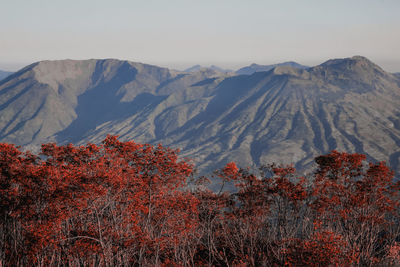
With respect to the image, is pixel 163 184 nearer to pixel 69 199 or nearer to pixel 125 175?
pixel 125 175

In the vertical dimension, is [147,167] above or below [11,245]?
above

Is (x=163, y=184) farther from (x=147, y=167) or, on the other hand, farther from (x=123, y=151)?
(x=123, y=151)

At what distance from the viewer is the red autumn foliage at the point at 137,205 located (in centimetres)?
2692

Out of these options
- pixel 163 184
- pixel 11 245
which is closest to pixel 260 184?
pixel 163 184

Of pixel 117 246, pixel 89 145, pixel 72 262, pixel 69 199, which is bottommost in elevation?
pixel 72 262

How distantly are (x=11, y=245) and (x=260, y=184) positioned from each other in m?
26.2

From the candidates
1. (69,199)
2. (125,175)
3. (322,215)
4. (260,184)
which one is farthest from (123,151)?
(322,215)

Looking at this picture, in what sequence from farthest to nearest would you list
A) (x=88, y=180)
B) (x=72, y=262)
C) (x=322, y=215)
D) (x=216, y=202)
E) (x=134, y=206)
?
(x=216, y=202) < (x=322, y=215) < (x=134, y=206) < (x=72, y=262) < (x=88, y=180)

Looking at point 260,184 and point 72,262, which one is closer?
point 72,262

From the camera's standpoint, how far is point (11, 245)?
1153 inches

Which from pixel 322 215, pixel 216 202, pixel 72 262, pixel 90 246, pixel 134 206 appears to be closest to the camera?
pixel 90 246

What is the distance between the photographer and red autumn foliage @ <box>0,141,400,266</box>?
26.9m

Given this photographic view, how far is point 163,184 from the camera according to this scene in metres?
34.2

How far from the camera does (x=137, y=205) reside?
1302 inches
